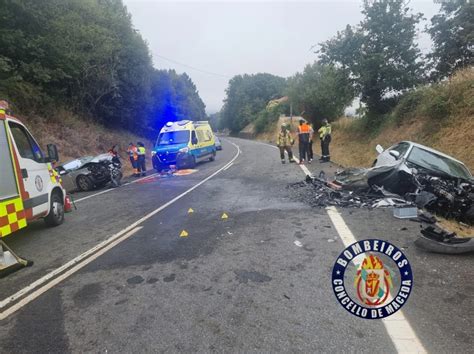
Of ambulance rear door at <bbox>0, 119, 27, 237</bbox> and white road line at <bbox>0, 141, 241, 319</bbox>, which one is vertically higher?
ambulance rear door at <bbox>0, 119, 27, 237</bbox>

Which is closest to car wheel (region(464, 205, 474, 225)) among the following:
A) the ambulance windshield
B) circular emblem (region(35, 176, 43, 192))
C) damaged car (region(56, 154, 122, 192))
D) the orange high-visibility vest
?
circular emblem (region(35, 176, 43, 192))

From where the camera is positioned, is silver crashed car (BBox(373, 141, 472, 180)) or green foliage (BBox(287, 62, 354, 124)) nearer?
silver crashed car (BBox(373, 141, 472, 180))

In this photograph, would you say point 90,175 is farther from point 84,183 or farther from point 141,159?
point 141,159

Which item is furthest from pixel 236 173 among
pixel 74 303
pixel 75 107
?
pixel 75 107

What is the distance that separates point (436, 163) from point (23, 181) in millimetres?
8144

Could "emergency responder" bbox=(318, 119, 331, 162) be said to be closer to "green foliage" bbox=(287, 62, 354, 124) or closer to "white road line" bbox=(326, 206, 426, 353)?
"white road line" bbox=(326, 206, 426, 353)

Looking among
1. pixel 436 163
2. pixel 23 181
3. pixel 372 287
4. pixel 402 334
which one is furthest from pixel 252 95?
pixel 402 334

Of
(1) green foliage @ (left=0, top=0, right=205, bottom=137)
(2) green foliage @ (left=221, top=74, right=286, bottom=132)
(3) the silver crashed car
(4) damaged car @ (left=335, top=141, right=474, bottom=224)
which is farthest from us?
(2) green foliage @ (left=221, top=74, right=286, bottom=132)

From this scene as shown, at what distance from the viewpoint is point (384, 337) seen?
2.77 meters

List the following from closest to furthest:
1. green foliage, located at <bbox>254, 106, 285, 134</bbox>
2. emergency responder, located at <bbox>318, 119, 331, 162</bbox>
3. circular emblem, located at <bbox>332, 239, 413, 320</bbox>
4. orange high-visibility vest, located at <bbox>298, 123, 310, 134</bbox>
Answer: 1. circular emblem, located at <bbox>332, 239, 413, 320</bbox>
2. emergency responder, located at <bbox>318, 119, 331, 162</bbox>
3. orange high-visibility vest, located at <bbox>298, 123, 310, 134</bbox>
4. green foliage, located at <bbox>254, 106, 285, 134</bbox>

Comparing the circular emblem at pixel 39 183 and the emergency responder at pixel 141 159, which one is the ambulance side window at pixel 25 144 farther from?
the emergency responder at pixel 141 159

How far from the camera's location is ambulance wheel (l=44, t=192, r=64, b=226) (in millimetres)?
6875

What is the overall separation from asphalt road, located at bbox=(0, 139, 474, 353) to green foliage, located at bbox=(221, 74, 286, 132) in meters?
65.6

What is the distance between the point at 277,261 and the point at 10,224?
13.4 ft
